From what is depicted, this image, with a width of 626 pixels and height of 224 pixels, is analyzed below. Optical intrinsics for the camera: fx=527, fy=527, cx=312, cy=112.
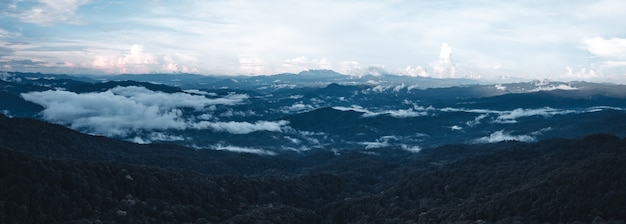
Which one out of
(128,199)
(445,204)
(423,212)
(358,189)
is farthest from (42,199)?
(358,189)

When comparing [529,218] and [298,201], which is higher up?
[529,218]

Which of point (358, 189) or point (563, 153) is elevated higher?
point (563, 153)

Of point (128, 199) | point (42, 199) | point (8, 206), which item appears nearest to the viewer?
point (8, 206)

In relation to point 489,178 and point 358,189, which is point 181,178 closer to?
point 358,189

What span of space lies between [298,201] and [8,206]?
87.5 metres

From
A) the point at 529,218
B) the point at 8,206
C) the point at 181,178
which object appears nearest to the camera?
the point at 8,206

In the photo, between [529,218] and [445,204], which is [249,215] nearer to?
[445,204]

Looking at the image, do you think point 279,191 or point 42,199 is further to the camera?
point 279,191

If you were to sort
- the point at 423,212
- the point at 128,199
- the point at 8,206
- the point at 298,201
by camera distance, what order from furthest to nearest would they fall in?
the point at 298,201
the point at 423,212
the point at 128,199
the point at 8,206

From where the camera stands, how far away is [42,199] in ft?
341

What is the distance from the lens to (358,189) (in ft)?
641

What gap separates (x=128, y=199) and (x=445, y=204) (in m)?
81.7

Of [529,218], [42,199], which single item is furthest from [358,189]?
[42,199]

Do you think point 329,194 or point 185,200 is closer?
point 185,200
